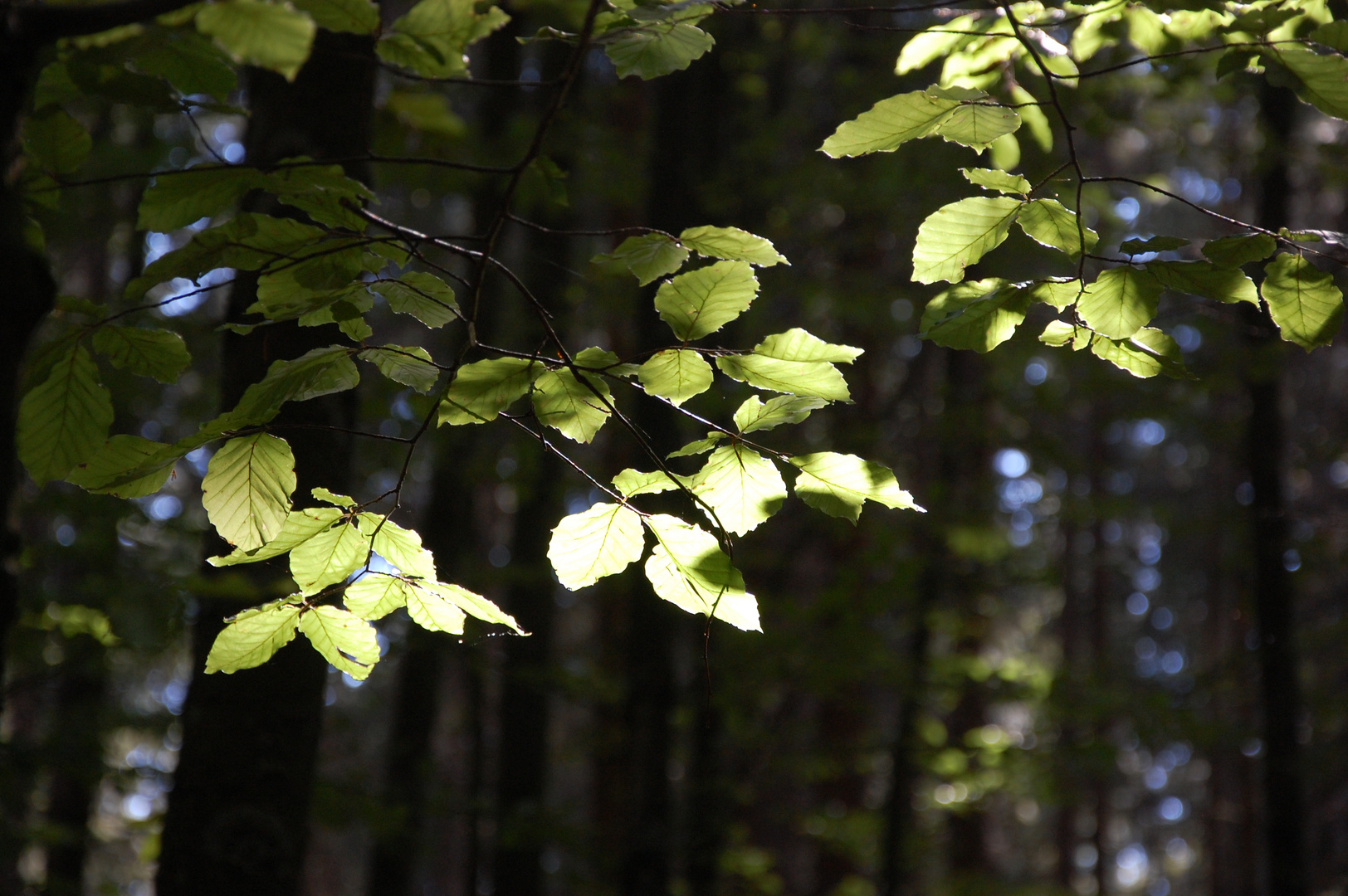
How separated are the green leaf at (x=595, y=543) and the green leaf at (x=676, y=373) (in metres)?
0.17

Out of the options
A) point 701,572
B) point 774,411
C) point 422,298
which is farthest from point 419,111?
point 701,572

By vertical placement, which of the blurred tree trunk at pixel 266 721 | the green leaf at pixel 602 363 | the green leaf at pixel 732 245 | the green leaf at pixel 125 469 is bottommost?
the blurred tree trunk at pixel 266 721

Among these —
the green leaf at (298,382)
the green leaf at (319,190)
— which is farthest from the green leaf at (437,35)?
the green leaf at (298,382)

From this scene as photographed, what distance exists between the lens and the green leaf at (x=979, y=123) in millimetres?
1180

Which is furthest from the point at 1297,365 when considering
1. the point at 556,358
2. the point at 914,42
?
the point at 556,358

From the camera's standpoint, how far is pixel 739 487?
3.99 ft

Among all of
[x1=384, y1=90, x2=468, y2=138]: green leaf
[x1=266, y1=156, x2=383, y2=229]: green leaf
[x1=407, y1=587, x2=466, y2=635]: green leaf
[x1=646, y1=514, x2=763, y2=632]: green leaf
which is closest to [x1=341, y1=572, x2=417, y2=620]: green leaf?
[x1=407, y1=587, x2=466, y2=635]: green leaf

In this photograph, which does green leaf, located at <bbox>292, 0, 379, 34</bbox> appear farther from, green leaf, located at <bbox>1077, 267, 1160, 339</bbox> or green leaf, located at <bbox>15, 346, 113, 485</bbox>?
green leaf, located at <bbox>1077, 267, 1160, 339</bbox>

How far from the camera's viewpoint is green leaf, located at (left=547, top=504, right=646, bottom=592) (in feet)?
3.83

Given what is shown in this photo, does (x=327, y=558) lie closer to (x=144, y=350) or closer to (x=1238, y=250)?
(x=144, y=350)

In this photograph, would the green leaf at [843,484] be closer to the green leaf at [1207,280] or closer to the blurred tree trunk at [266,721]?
the green leaf at [1207,280]

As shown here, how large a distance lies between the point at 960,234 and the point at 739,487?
0.47 meters

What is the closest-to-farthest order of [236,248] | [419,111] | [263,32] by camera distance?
[263,32], [236,248], [419,111]

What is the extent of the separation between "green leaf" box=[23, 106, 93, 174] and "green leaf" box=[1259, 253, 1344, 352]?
1.60 m
